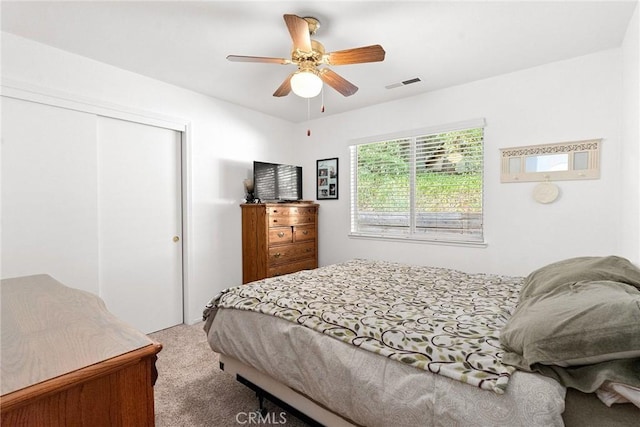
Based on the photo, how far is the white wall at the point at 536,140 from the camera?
8.48ft

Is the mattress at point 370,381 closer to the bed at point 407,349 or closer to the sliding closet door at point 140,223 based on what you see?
the bed at point 407,349

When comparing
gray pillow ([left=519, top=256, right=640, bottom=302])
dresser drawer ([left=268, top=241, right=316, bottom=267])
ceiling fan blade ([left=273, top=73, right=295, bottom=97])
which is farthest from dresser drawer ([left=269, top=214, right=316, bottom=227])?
gray pillow ([left=519, top=256, right=640, bottom=302])

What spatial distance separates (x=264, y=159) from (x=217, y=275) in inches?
66.6

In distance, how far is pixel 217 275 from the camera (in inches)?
147

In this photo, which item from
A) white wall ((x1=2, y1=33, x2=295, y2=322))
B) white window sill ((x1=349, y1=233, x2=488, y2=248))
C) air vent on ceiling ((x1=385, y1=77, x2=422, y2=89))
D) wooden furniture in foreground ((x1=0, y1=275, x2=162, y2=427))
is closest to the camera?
wooden furniture in foreground ((x1=0, y1=275, x2=162, y2=427))

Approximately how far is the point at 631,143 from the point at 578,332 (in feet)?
6.53

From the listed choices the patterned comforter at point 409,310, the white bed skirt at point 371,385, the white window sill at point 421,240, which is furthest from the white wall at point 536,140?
the white bed skirt at point 371,385

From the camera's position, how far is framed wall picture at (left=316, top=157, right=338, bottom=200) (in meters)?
4.36

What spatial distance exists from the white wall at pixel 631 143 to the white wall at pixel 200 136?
367 cm

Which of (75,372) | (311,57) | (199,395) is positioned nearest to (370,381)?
(75,372)

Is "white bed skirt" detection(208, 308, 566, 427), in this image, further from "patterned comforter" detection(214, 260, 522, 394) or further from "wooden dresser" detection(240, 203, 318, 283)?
"wooden dresser" detection(240, 203, 318, 283)

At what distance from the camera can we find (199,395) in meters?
2.09

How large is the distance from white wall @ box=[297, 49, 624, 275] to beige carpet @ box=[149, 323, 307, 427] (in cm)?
236

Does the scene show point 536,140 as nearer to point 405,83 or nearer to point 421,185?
point 421,185
